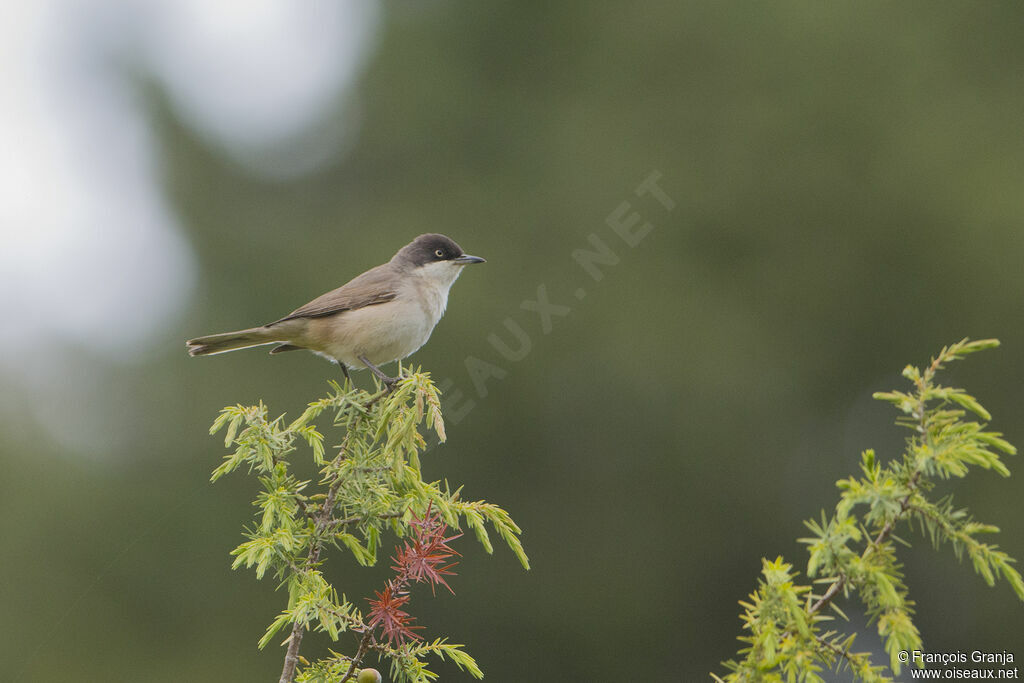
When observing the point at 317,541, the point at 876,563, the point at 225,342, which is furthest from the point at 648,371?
the point at 876,563

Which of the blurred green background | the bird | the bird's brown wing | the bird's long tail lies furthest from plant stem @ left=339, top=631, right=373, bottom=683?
the blurred green background

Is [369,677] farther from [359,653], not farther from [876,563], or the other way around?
[876,563]

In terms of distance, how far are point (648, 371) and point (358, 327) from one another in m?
10.0

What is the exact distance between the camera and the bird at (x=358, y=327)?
18.3ft

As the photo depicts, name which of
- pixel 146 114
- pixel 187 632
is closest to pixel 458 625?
pixel 187 632

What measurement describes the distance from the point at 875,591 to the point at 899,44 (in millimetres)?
16824

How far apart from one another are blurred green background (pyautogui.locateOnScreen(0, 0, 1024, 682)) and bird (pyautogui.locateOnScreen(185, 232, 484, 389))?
7957 millimetres

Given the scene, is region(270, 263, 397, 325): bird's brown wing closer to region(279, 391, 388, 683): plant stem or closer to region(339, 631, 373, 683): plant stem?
region(279, 391, 388, 683): plant stem

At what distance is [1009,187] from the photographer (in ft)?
50.6

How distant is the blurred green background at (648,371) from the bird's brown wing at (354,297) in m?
7.84

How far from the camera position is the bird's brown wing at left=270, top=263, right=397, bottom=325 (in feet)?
18.6

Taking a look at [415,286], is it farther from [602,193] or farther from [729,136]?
[729,136]

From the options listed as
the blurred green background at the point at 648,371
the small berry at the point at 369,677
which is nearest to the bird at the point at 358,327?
the small berry at the point at 369,677

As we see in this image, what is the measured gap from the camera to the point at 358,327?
18.4 feet
